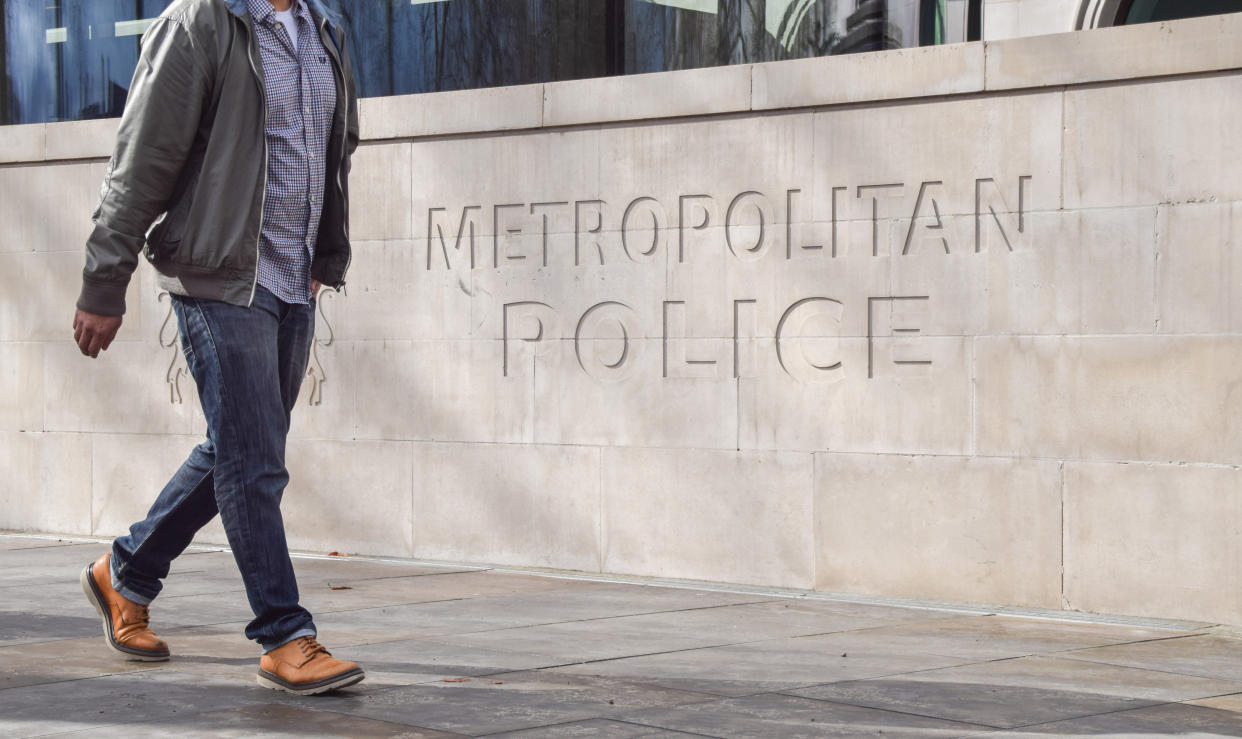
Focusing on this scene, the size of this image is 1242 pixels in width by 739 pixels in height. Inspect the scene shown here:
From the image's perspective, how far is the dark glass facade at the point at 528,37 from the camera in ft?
25.0

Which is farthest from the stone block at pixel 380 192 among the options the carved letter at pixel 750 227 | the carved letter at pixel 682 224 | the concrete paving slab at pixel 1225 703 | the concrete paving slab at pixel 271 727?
the concrete paving slab at pixel 1225 703

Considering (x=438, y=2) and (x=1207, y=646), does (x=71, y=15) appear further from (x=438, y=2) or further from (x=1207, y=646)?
(x=1207, y=646)

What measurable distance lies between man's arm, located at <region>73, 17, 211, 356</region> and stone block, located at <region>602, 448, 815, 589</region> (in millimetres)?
3161

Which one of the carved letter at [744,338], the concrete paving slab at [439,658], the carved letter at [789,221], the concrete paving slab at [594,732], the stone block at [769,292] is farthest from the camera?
the carved letter at [744,338]

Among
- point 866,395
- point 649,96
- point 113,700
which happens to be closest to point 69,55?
point 649,96

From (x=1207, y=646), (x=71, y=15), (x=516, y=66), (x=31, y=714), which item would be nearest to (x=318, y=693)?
(x=31, y=714)

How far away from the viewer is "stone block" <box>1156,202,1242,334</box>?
5914 millimetres

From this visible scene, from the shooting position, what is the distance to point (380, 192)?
7.89 meters

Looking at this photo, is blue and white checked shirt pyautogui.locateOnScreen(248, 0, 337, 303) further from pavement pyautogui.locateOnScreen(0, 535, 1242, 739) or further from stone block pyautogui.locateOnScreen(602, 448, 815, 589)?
stone block pyautogui.locateOnScreen(602, 448, 815, 589)

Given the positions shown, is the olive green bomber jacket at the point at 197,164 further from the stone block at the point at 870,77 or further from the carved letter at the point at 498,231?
the carved letter at the point at 498,231

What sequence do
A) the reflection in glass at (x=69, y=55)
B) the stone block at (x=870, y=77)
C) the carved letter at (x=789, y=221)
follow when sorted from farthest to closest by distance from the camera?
the reflection in glass at (x=69, y=55), the carved letter at (x=789, y=221), the stone block at (x=870, y=77)

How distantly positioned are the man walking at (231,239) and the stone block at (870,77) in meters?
2.73

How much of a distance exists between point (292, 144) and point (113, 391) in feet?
14.6

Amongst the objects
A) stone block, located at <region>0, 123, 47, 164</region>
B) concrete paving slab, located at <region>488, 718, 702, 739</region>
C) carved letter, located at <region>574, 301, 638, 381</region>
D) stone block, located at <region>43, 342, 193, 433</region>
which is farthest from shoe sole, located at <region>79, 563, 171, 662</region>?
stone block, located at <region>0, 123, 47, 164</region>
